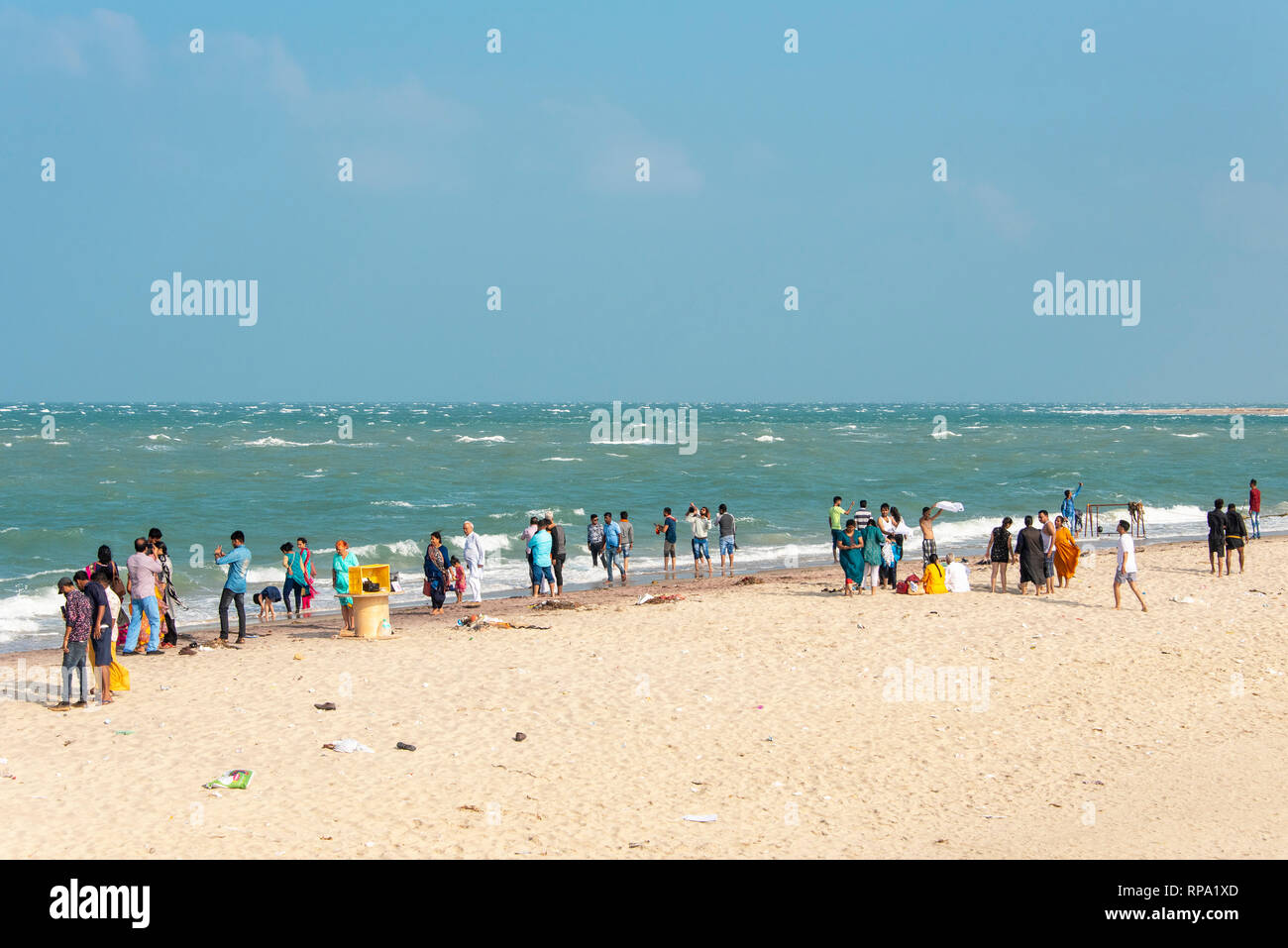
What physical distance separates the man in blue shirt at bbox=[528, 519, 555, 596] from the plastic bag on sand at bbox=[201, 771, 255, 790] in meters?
10.4

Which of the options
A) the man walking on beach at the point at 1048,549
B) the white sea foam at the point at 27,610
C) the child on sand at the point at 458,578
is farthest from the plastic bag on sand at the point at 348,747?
the man walking on beach at the point at 1048,549

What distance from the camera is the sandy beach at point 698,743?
8.20 m

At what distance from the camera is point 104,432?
3063 inches

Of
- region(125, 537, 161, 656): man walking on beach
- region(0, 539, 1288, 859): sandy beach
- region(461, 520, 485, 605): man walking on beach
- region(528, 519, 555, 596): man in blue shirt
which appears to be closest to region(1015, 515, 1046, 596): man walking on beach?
region(0, 539, 1288, 859): sandy beach

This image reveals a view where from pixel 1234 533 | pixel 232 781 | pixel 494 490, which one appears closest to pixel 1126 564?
pixel 1234 533

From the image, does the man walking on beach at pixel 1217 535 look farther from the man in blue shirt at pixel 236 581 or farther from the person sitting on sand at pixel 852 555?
the man in blue shirt at pixel 236 581

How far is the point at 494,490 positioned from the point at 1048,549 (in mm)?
27137

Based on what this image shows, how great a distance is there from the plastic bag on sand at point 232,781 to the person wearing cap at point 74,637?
10.0 feet

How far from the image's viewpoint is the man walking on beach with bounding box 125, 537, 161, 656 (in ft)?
45.9

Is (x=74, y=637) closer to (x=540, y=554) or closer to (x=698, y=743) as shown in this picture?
(x=698, y=743)

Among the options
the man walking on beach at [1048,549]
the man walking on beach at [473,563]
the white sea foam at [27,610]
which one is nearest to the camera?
the man walking on beach at [1048,549]

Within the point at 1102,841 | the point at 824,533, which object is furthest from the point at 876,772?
the point at 824,533

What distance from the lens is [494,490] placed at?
42.1m

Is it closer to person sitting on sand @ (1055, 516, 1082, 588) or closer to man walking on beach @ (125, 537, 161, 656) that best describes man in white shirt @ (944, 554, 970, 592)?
person sitting on sand @ (1055, 516, 1082, 588)
